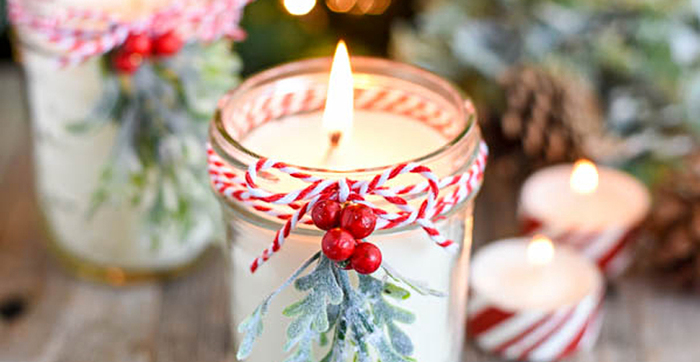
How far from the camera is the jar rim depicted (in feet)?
2.06

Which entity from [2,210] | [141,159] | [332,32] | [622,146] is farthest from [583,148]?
[2,210]

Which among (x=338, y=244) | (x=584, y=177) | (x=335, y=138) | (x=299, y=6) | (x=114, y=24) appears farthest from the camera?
(x=299, y=6)

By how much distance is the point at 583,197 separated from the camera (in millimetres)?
1105

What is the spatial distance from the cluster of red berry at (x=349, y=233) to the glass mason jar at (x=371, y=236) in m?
0.03

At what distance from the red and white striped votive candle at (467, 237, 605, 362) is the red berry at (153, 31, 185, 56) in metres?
0.37

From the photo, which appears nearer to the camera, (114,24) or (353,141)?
(353,141)

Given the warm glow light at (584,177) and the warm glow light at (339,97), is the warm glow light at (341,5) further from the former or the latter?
the warm glow light at (339,97)

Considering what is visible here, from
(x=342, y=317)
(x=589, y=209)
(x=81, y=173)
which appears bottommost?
(x=589, y=209)

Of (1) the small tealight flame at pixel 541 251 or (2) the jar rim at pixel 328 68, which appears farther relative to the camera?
(1) the small tealight flame at pixel 541 251

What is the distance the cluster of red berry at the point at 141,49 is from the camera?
2.76 feet

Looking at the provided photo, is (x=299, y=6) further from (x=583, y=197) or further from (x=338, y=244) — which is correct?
(x=338, y=244)

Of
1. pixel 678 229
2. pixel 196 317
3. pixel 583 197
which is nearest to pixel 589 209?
pixel 583 197

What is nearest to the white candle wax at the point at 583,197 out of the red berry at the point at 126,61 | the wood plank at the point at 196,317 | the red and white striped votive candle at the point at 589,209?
the red and white striped votive candle at the point at 589,209

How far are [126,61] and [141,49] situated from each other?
0.08 ft
